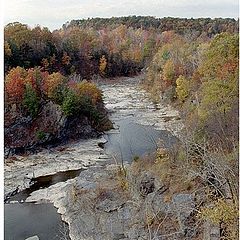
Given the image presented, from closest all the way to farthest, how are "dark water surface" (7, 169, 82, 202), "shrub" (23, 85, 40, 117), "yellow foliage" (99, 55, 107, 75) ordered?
"dark water surface" (7, 169, 82, 202)
"shrub" (23, 85, 40, 117)
"yellow foliage" (99, 55, 107, 75)

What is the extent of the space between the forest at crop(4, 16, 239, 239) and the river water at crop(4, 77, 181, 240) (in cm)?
86

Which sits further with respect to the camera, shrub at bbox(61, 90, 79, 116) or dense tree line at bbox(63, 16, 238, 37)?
dense tree line at bbox(63, 16, 238, 37)

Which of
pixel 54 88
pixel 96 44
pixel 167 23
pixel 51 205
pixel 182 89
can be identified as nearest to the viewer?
pixel 51 205

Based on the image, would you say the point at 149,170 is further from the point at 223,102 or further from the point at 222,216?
the point at 222,216

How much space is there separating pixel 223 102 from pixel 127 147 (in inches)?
165

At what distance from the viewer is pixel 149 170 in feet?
32.2

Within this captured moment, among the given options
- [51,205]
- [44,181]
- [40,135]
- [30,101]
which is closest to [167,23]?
[30,101]

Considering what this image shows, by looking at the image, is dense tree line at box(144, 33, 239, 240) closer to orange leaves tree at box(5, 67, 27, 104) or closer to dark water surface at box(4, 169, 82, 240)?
dark water surface at box(4, 169, 82, 240)

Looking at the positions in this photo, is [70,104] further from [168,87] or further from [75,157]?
[168,87]

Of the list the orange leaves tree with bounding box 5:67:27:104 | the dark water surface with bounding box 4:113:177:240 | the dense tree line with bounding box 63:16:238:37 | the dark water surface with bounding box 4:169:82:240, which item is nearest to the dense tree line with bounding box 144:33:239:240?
the dark water surface with bounding box 4:113:177:240

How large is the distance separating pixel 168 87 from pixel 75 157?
895 centimetres

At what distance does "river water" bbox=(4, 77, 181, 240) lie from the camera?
27.7 feet

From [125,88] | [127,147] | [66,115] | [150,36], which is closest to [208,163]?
[127,147]

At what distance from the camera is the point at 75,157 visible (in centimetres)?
1291
